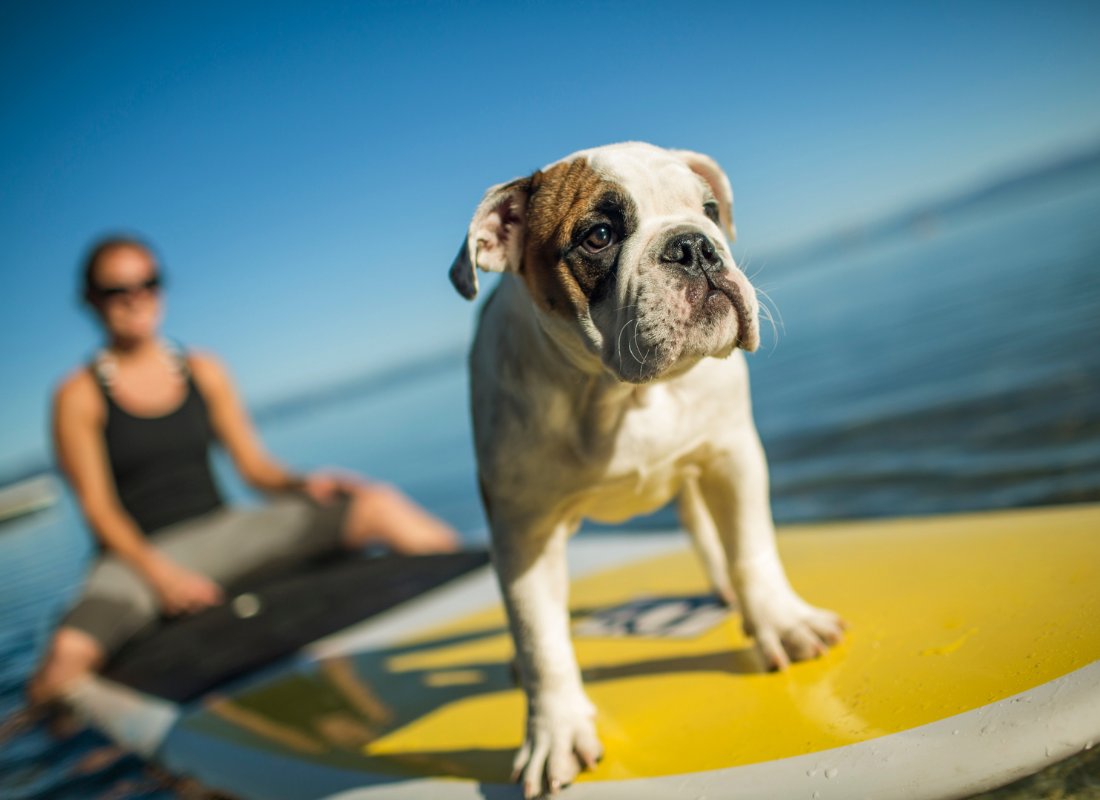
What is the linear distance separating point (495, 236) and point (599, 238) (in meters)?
0.31

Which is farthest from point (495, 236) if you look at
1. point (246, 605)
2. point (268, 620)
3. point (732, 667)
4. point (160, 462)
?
point (160, 462)

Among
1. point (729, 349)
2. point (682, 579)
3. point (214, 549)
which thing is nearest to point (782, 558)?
point (682, 579)

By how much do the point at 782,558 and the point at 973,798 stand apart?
1.99 m

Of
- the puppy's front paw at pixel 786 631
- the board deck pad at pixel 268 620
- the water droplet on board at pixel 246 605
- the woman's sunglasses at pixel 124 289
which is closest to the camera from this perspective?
the puppy's front paw at pixel 786 631

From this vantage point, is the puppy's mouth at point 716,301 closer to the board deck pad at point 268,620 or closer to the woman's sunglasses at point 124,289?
the board deck pad at point 268,620

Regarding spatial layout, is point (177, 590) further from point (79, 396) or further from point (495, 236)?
point (495, 236)

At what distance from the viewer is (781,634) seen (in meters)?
2.42

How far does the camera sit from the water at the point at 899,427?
414cm

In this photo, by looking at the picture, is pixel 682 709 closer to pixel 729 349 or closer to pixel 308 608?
pixel 729 349

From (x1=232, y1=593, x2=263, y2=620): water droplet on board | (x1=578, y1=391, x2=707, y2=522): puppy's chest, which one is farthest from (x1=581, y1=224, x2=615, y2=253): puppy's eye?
(x1=232, y1=593, x2=263, y2=620): water droplet on board

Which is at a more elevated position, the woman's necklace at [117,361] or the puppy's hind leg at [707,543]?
the woman's necklace at [117,361]

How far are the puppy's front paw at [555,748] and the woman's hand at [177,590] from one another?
10.1 ft

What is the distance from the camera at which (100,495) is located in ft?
16.2

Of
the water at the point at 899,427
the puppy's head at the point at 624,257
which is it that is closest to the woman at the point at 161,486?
the water at the point at 899,427
